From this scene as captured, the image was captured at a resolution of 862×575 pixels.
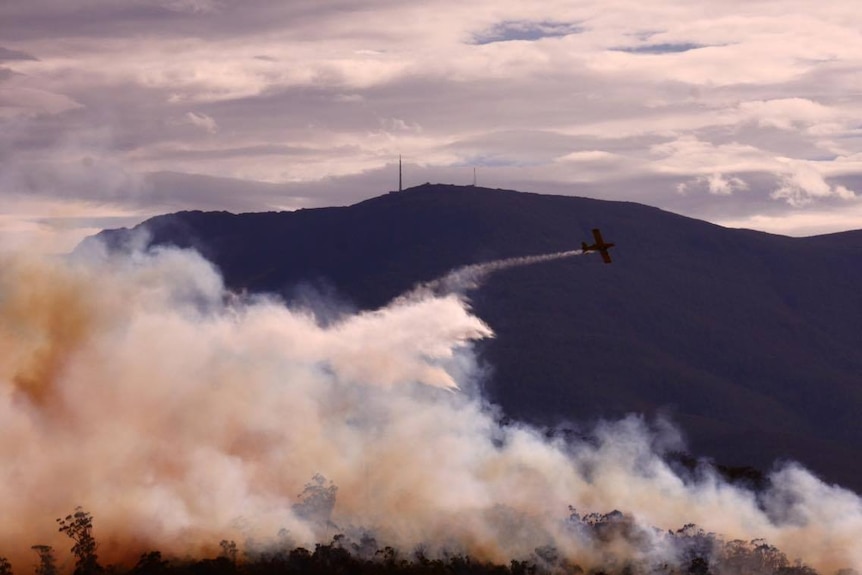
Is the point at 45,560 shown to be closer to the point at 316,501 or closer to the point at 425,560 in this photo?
the point at 316,501

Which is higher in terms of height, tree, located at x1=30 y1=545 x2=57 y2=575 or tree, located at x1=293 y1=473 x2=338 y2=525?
tree, located at x1=293 y1=473 x2=338 y2=525

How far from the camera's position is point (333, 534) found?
166500mm

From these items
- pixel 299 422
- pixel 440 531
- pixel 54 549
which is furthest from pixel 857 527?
pixel 54 549

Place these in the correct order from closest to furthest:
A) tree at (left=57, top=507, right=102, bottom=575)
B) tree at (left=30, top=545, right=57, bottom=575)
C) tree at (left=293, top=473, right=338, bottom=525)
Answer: tree at (left=30, top=545, right=57, bottom=575), tree at (left=57, top=507, right=102, bottom=575), tree at (left=293, top=473, right=338, bottom=525)

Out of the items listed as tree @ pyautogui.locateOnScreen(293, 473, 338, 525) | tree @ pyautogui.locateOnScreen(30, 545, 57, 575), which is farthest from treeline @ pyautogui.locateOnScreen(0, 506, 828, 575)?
tree @ pyautogui.locateOnScreen(293, 473, 338, 525)

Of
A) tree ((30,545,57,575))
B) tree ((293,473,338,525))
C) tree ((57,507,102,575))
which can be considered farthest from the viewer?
tree ((293,473,338,525))

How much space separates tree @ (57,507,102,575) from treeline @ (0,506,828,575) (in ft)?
0.06

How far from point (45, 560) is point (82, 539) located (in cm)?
398

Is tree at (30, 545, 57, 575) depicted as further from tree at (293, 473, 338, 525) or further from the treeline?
tree at (293, 473, 338, 525)

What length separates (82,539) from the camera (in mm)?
163000

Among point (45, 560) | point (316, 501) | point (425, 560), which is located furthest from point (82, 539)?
point (425, 560)

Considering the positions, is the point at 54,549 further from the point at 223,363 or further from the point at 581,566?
the point at 581,566

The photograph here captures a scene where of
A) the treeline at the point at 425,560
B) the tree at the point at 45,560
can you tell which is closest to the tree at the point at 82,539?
the treeline at the point at 425,560

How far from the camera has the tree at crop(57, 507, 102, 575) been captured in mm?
160750
